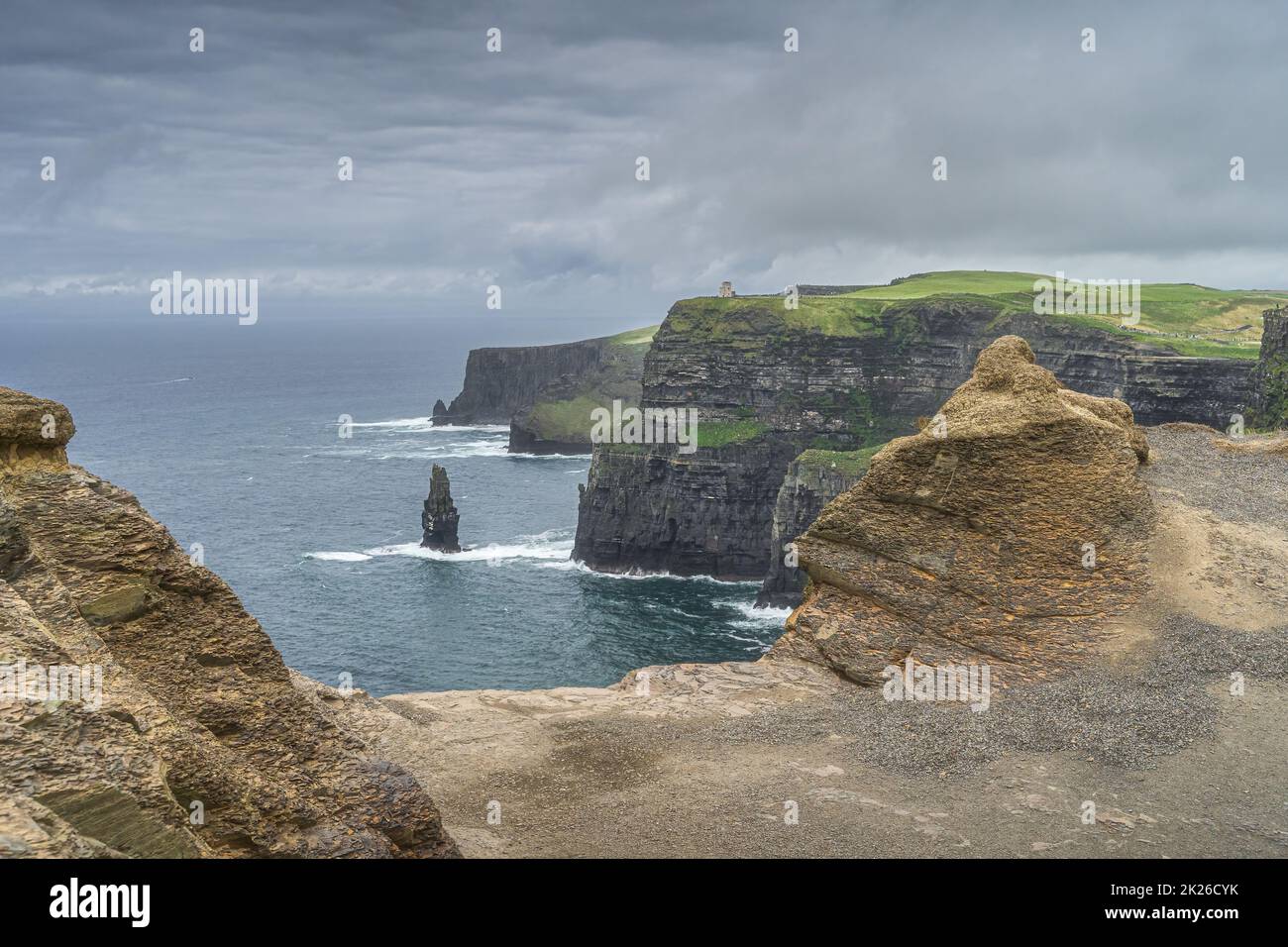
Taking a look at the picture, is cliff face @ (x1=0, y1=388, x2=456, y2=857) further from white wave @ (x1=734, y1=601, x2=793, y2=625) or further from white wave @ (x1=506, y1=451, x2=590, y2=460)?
white wave @ (x1=506, y1=451, x2=590, y2=460)

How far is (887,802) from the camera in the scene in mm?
18766

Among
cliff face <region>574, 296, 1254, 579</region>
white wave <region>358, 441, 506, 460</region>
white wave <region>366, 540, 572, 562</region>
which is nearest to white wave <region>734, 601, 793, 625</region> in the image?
cliff face <region>574, 296, 1254, 579</region>

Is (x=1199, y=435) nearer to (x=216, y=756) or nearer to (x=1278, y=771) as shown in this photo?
(x=1278, y=771)

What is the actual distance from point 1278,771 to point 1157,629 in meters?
6.01

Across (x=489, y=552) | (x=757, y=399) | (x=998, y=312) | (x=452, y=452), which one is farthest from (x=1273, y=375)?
(x=452, y=452)

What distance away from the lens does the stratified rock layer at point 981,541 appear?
25594mm

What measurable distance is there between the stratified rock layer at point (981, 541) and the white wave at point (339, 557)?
3191 inches

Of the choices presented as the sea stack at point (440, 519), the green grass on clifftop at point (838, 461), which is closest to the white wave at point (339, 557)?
the sea stack at point (440, 519)

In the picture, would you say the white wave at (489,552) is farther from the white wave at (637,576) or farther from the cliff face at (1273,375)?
the cliff face at (1273,375)

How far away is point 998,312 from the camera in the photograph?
11325 centimetres

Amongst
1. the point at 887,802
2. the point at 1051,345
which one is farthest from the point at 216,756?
the point at 1051,345

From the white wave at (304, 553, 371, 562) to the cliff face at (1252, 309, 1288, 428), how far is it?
73912mm

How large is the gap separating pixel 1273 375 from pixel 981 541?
151 feet

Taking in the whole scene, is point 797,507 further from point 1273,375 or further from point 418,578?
point 1273,375
